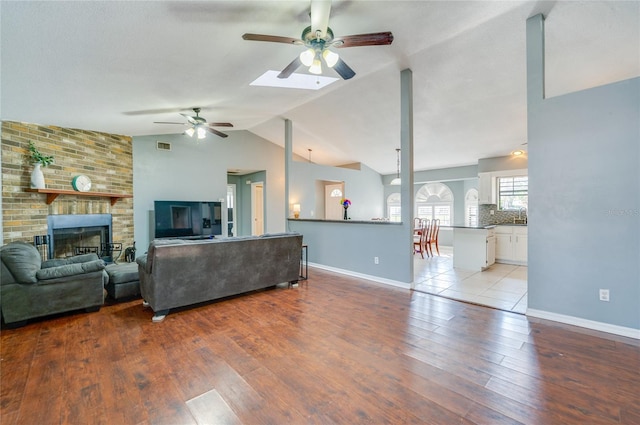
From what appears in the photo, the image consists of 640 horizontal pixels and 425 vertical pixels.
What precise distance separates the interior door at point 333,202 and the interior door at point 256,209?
2.10 metres

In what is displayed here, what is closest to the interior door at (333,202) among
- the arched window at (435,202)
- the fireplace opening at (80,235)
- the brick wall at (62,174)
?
the arched window at (435,202)

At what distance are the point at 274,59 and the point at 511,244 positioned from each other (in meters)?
5.86

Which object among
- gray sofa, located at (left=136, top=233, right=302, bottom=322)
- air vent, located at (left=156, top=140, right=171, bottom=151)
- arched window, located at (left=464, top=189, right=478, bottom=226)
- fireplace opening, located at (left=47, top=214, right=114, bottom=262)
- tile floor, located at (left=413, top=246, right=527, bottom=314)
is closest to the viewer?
gray sofa, located at (left=136, top=233, right=302, bottom=322)

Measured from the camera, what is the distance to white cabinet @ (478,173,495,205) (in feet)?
20.7

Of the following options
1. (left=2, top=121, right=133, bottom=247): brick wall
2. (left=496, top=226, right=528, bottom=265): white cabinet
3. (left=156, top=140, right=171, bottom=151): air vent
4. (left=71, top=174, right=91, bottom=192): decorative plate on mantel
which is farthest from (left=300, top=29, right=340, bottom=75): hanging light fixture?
(left=496, top=226, right=528, bottom=265): white cabinet

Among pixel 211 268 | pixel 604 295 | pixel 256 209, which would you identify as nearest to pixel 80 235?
pixel 211 268

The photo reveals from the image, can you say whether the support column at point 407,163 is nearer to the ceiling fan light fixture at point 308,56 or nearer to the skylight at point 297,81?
the skylight at point 297,81

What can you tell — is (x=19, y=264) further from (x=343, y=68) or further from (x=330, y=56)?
(x=343, y=68)

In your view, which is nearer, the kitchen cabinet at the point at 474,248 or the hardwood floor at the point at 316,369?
the hardwood floor at the point at 316,369

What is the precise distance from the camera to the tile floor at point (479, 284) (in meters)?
3.42

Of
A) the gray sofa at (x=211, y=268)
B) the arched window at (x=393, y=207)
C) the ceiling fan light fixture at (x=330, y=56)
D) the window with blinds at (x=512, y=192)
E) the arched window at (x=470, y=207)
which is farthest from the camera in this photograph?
the arched window at (x=393, y=207)

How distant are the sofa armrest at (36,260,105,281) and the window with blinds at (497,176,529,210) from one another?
7.70m

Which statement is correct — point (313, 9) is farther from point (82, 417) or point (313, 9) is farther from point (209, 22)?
point (82, 417)

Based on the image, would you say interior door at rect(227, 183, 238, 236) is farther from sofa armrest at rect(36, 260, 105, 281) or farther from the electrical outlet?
the electrical outlet
